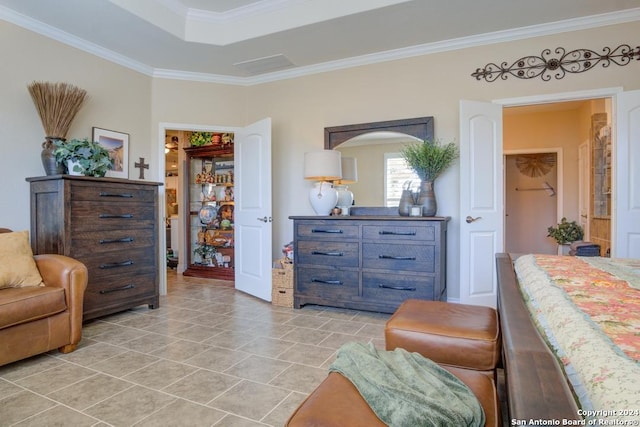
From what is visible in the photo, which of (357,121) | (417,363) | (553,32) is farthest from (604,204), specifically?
(417,363)

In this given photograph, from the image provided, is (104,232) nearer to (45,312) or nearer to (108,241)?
(108,241)

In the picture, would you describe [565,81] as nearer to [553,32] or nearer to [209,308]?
[553,32]

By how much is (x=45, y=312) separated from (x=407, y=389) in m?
2.42

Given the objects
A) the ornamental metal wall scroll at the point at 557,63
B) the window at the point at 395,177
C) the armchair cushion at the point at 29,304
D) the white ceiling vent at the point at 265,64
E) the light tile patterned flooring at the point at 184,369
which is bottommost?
the light tile patterned flooring at the point at 184,369

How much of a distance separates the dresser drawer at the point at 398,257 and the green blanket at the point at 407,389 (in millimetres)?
1970

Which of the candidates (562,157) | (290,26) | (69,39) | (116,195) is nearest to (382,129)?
(290,26)

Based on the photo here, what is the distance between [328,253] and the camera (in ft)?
11.8

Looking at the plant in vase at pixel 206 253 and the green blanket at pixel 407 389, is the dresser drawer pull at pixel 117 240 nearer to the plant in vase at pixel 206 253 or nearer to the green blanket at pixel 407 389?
the plant in vase at pixel 206 253

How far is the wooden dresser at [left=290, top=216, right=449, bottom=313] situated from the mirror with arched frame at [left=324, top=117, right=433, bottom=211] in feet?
2.03

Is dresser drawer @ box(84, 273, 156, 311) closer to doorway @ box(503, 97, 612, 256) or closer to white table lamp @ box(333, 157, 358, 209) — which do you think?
white table lamp @ box(333, 157, 358, 209)

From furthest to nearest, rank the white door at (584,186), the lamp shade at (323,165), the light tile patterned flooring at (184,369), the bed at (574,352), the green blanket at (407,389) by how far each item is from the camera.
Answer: the white door at (584,186), the lamp shade at (323,165), the light tile patterned flooring at (184,369), the green blanket at (407,389), the bed at (574,352)

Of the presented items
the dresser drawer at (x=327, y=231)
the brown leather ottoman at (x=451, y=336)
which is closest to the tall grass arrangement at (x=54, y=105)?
the dresser drawer at (x=327, y=231)

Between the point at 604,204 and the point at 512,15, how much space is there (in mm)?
3006

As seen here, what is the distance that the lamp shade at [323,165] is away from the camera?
3738 mm
